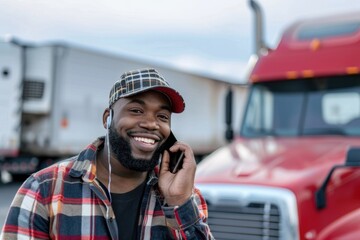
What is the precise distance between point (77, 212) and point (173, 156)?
473mm

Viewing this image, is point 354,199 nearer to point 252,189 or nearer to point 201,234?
point 252,189

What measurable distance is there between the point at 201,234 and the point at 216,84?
17.2m

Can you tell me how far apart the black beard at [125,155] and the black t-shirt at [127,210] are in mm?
82

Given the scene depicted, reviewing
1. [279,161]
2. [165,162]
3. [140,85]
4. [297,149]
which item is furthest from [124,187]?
[297,149]

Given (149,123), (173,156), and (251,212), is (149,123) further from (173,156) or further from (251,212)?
(251,212)

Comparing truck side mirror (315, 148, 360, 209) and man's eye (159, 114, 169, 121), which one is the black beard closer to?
man's eye (159, 114, 169, 121)

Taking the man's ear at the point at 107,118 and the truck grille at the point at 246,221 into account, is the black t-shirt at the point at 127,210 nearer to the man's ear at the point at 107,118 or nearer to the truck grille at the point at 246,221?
the man's ear at the point at 107,118

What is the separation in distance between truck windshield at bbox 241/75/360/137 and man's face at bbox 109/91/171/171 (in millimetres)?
3539

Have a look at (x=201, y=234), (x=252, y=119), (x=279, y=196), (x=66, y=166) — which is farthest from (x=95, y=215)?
(x=252, y=119)

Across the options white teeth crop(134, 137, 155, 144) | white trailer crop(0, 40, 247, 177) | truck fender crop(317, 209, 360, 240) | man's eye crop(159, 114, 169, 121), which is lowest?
white trailer crop(0, 40, 247, 177)

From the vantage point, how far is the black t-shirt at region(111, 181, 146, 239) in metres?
2.07

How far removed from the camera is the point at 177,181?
2166 mm

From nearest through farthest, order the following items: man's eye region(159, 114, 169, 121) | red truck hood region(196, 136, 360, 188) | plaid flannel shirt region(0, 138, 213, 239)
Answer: plaid flannel shirt region(0, 138, 213, 239) < man's eye region(159, 114, 169, 121) < red truck hood region(196, 136, 360, 188)

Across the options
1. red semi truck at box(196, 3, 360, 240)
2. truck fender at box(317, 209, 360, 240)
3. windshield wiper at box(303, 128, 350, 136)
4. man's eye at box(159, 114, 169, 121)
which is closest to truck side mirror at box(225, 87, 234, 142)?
red semi truck at box(196, 3, 360, 240)
